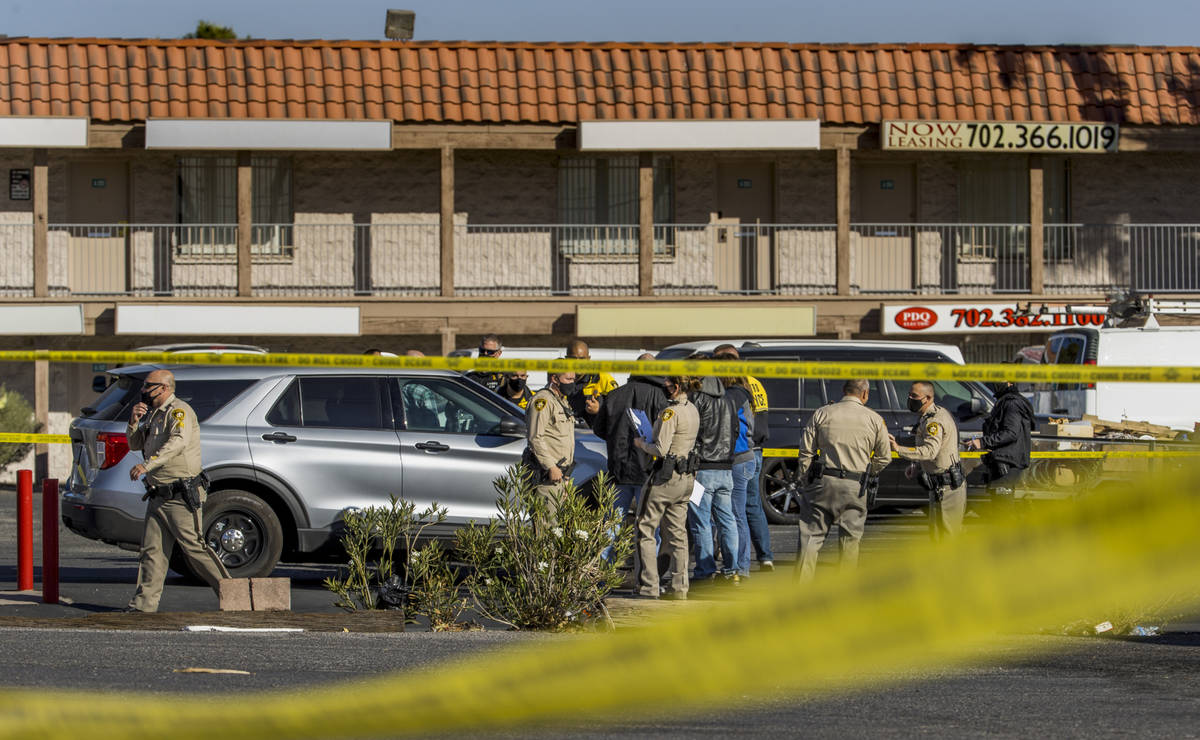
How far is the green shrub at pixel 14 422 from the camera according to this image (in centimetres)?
2230

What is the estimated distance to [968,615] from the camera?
1812 millimetres

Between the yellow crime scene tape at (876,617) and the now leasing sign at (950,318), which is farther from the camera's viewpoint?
the now leasing sign at (950,318)

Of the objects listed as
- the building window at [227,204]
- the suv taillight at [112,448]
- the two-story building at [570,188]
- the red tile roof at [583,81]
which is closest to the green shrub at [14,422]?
the two-story building at [570,188]

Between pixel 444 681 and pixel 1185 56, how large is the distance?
26478 millimetres

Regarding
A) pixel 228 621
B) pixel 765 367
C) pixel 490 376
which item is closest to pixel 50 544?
pixel 228 621

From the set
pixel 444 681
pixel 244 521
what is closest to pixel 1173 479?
pixel 444 681

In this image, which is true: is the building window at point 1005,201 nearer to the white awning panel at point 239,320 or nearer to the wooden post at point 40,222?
the white awning panel at point 239,320

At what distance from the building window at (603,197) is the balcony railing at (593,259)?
0.04 meters

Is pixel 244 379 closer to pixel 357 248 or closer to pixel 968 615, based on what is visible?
pixel 968 615

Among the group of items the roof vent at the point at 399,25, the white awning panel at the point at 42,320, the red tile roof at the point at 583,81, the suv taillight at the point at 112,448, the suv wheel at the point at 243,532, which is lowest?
the suv wheel at the point at 243,532

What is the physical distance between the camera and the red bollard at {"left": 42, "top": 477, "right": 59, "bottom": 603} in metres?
9.70

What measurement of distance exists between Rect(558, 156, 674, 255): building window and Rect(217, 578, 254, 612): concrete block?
58.8 feet

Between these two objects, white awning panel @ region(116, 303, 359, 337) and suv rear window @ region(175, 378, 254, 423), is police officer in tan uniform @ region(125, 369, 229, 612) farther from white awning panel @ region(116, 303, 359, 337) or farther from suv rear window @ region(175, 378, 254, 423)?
white awning panel @ region(116, 303, 359, 337)

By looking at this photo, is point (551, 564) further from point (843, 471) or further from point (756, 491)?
point (756, 491)
